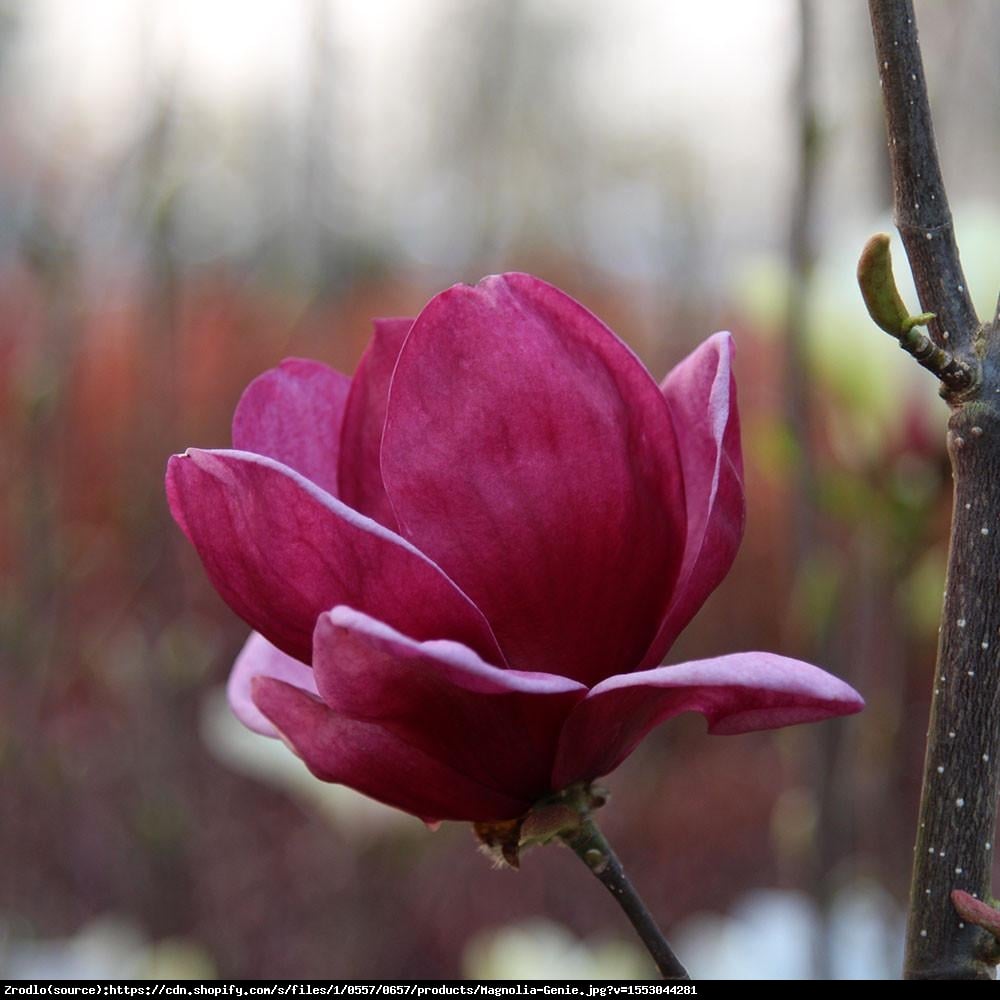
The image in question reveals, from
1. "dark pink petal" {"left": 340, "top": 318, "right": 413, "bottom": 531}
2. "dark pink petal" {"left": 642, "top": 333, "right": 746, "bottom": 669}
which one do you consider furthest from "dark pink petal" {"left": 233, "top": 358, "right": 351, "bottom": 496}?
"dark pink petal" {"left": 642, "top": 333, "right": 746, "bottom": 669}

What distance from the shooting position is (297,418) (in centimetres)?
38

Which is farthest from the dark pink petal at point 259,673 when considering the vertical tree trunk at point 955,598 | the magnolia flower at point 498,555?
the vertical tree trunk at point 955,598

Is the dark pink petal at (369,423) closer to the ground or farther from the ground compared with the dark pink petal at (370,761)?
farther from the ground

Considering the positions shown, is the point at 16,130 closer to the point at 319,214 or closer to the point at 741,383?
the point at 319,214

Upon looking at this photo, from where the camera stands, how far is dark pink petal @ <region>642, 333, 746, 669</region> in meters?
0.32

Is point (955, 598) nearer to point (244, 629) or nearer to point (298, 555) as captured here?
point (298, 555)

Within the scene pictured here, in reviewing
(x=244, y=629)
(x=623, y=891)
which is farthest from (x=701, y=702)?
(x=244, y=629)

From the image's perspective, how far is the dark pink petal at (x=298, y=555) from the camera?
294 millimetres

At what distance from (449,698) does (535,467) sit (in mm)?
63

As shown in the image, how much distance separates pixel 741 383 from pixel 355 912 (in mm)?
2621

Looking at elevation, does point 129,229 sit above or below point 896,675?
above

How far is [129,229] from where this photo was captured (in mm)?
1365

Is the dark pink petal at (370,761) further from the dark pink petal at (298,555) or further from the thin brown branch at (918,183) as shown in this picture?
the thin brown branch at (918,183)

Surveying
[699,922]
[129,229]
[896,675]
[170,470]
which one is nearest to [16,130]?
[129,229]
